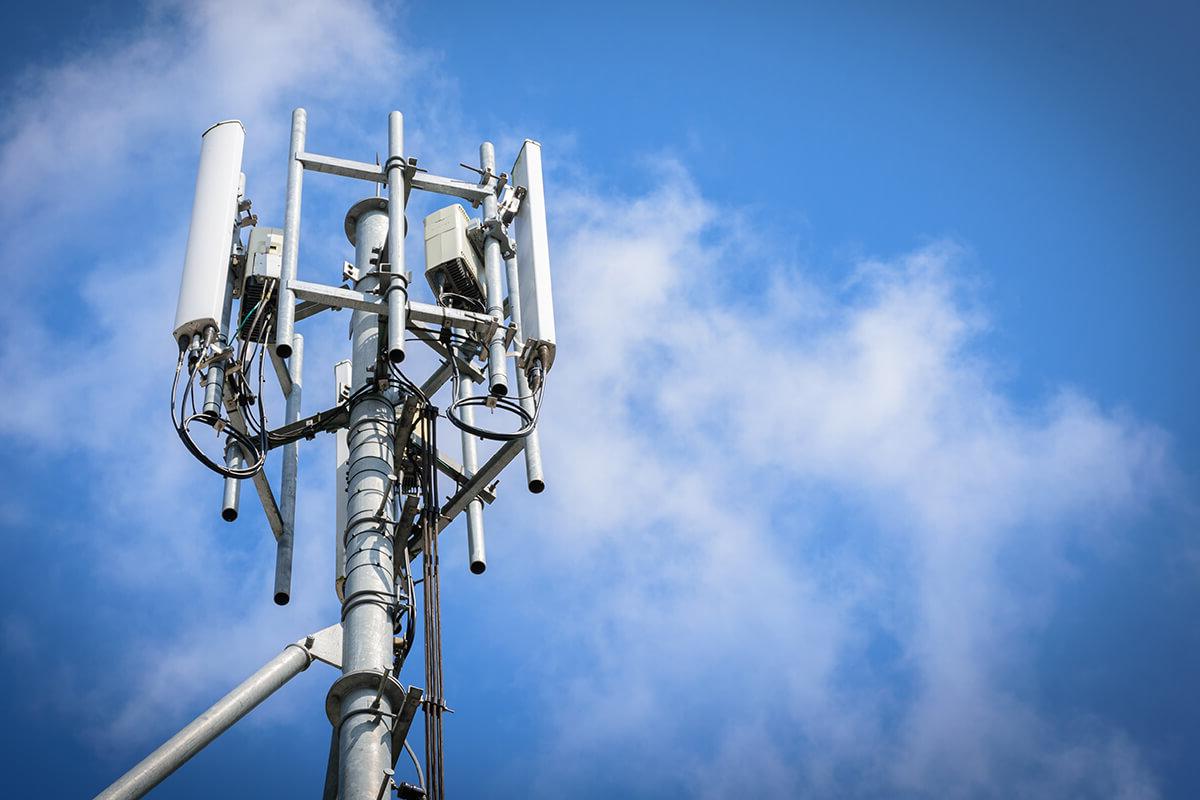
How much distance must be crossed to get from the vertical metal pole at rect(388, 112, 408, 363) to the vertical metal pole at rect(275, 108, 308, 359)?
971 millimetres

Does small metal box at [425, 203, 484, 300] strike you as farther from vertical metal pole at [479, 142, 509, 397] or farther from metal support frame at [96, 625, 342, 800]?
metal support frame at [96, 625, 342, 800]

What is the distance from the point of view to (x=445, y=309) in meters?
14.0

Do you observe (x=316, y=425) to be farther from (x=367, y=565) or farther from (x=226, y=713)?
(x=226, y=713)

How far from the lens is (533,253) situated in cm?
1480

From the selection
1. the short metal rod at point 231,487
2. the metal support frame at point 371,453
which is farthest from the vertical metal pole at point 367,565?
the short metal rod at point 231,487

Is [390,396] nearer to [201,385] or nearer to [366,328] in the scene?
[366,328]

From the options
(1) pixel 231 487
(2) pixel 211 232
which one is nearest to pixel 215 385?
(1) pixel 231 487

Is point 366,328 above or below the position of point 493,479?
above

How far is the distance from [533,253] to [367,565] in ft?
13.1

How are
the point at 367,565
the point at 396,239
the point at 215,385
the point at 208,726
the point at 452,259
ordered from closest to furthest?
the point at 208,726, the point at 367,565, the point at 215,385, the point at 396,239, the point at 452,259

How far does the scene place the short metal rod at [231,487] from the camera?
13.1 m

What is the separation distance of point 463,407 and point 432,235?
204 cm

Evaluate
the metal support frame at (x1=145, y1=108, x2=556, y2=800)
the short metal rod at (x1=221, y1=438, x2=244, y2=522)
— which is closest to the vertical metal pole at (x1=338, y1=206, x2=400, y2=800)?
the metal support frame at (x1=145, y1=108, x2=556, y2=800)

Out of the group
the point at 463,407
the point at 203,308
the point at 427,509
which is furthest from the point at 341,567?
the point at 203,308
